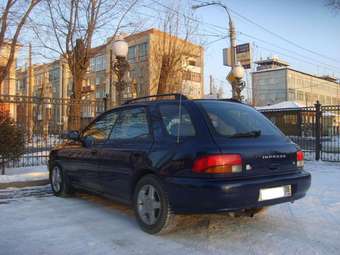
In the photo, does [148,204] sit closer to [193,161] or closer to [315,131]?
[193,161]

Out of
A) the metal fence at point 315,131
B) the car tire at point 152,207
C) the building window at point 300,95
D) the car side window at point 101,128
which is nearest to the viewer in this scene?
the car tire at point 152,207

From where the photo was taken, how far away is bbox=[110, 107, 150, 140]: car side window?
4.89 meters

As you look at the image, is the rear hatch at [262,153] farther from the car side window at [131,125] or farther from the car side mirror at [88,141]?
the car side mirror at [88,141]

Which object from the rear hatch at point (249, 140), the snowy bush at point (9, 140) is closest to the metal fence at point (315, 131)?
the rear hatch at point (249, 140)

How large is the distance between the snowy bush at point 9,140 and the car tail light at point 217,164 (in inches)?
232

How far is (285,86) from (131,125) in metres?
79.1

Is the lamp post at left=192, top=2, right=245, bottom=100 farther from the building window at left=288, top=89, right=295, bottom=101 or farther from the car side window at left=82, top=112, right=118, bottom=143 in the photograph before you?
the building window at left=288, top=89, right=295, bottom=101

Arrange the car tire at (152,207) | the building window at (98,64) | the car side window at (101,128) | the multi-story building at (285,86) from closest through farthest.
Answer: the car tire at (152,207) < the car side window at (101,128) < the building window at (98,64) < the multi-story building at (285,86)

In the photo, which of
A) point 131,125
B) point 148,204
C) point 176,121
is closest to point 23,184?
point 131,125

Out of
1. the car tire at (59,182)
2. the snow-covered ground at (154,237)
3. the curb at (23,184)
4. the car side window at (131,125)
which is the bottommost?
the snow-covered ground at (154,237)

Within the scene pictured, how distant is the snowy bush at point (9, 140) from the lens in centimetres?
838

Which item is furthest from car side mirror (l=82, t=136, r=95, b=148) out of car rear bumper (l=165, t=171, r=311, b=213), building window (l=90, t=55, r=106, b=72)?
building window (l=90, t=55, r=106, b=72)

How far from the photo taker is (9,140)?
27.8 feet

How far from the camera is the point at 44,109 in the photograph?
1152 centimetres
